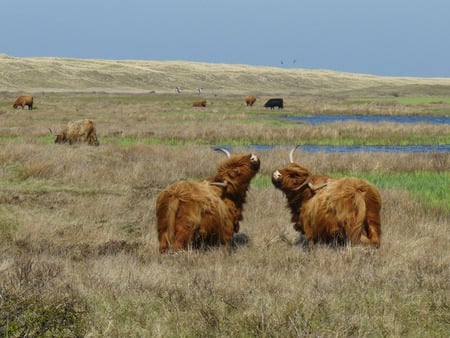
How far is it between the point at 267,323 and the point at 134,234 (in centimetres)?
540

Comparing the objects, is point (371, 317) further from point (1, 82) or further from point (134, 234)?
point (1, 82)

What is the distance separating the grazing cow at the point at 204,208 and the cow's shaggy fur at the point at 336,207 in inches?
19.7

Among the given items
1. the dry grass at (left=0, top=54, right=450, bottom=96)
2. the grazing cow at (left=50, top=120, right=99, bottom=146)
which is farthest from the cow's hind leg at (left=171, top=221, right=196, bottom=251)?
the dry grass at (left=0, top=54, right=450, bottom=96)

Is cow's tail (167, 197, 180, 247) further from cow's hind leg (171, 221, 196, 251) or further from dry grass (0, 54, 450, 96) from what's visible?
dry grass (0, 54, 450, 96)

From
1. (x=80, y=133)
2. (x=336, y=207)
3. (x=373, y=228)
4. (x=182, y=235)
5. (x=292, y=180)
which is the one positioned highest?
(x=292, y=180)

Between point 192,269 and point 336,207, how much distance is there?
1923 millimetres

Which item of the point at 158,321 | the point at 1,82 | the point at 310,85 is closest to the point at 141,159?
the point at 158,321

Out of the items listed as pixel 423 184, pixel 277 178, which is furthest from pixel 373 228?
pixel 423 184

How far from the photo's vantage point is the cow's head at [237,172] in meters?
8.60

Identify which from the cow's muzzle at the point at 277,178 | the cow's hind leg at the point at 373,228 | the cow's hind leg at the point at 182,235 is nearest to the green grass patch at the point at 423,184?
the cow's hind leg at the point at 373,228

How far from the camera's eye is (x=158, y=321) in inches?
215

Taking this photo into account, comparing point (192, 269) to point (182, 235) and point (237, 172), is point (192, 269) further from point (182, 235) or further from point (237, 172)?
point (237, 172)

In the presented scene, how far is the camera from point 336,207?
8.02 metres

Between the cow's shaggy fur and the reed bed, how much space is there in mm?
259
